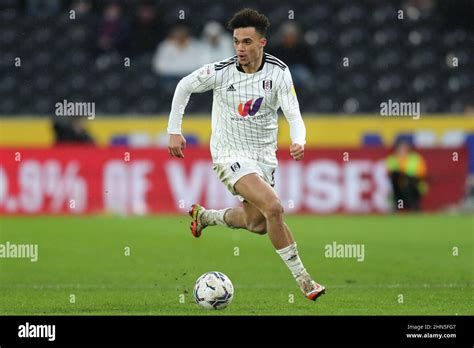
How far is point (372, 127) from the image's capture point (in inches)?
861

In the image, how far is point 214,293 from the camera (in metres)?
8.94

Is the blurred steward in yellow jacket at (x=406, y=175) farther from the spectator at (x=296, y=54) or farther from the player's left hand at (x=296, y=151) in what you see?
the player's left hand at (x=296, y=151)

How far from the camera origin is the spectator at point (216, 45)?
23.0 metres

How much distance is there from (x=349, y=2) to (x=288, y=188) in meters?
6.75

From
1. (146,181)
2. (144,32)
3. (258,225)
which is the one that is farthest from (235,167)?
(144,32)

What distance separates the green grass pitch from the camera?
927 cm

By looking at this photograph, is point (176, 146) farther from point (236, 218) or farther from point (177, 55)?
point (177, 55)

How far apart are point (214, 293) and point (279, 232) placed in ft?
2.37

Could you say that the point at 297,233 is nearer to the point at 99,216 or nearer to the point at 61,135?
the point at 99,216

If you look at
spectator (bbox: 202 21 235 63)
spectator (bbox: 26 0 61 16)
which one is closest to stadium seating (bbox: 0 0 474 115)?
spectator (bbox: 26 0 61 16)

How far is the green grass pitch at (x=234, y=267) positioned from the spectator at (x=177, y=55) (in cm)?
490

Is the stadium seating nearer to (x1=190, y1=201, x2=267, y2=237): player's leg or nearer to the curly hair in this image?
(x1=190, y1=201, x2=267, y2=237): player's leg

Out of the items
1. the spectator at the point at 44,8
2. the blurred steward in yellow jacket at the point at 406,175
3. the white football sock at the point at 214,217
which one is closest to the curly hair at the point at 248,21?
the white football sock at the point at 214,217

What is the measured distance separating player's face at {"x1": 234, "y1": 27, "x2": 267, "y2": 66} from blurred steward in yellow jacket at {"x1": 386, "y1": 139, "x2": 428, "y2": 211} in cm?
1102
